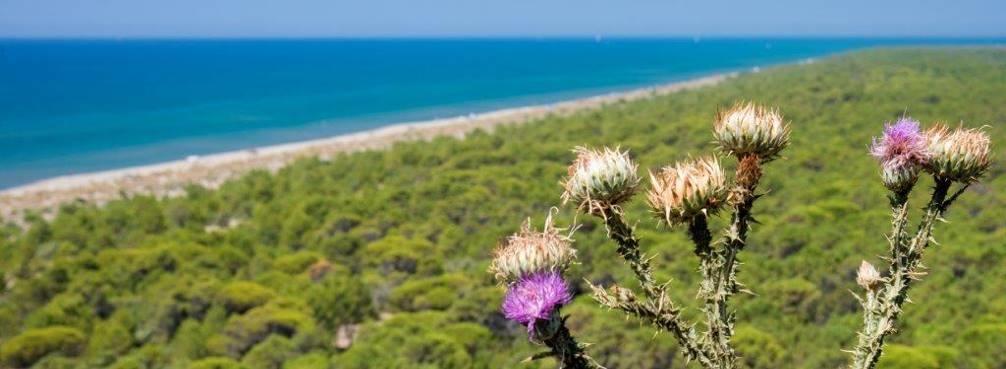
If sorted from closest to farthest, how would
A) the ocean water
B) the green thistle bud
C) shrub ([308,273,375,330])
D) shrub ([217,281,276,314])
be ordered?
the green thistle bud < shrub ([308,273,375,330]) < shrub ([217,281,276,314]) < the ocean water

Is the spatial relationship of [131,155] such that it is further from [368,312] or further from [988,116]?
[988,116]

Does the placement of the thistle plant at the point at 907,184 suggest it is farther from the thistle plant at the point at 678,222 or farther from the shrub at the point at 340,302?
the shrub at the point at 340,302

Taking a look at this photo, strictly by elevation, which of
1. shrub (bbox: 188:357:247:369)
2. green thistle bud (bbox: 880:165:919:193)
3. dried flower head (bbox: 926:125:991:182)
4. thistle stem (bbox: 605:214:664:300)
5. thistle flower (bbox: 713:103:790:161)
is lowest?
shrub (bbox: 188:357:247:369)

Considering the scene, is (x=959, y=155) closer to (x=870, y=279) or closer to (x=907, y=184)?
(x=907, y=184)

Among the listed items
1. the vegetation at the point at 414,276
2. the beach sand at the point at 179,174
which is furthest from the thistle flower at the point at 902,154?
the beach sand at the point at 179,174

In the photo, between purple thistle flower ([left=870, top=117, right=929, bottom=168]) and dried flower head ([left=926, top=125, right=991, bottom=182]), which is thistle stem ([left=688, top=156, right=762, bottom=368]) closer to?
purple thistle flower ([left=870, top=117, right=929, bottom=168])

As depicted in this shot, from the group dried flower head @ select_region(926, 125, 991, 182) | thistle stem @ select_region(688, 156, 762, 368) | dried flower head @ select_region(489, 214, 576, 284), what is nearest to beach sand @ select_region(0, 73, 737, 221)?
dried flower head @ select_region(489, 214, 576, 284)
